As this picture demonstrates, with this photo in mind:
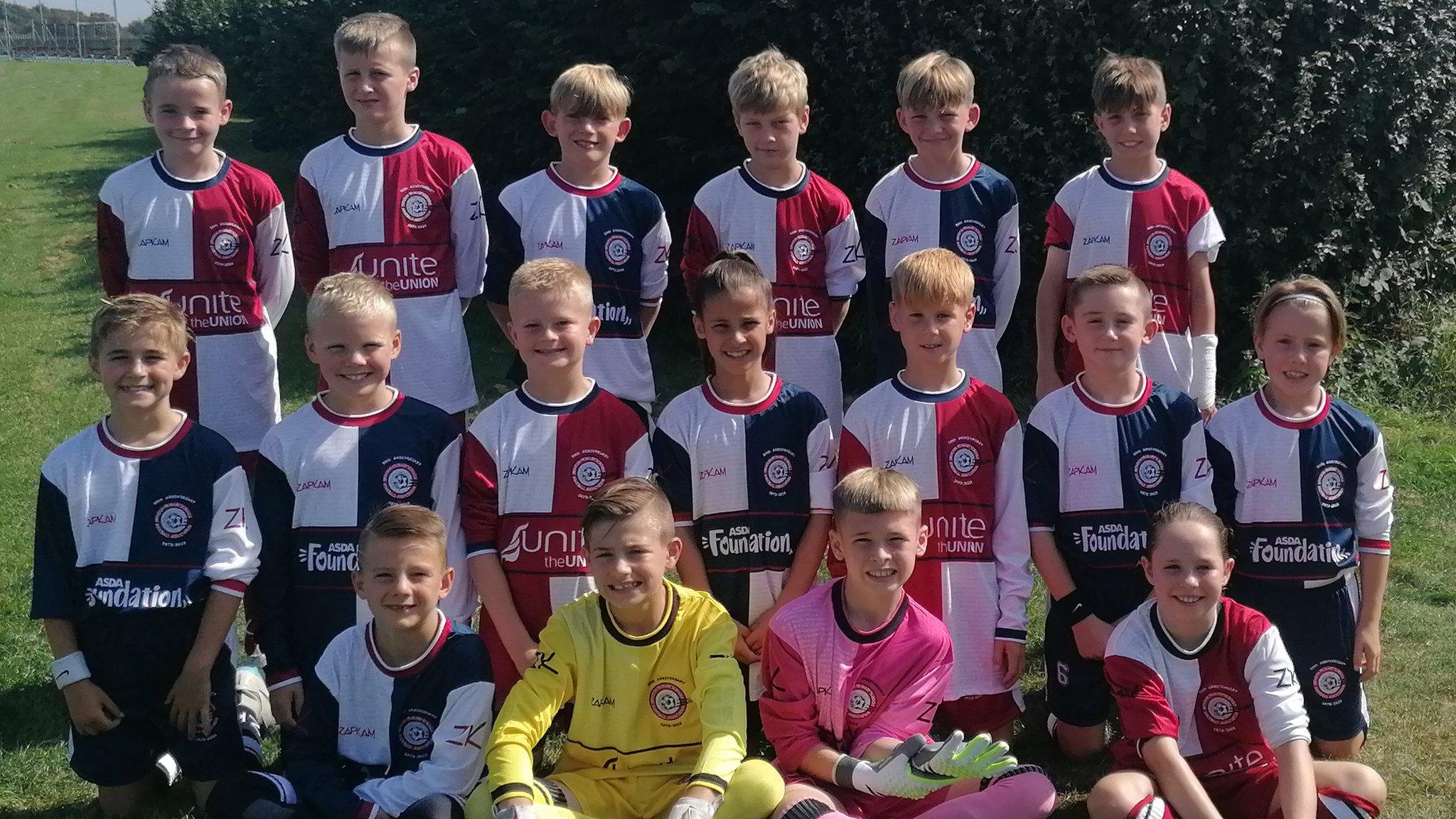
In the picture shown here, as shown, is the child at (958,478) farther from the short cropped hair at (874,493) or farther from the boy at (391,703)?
the boy at (391,703)

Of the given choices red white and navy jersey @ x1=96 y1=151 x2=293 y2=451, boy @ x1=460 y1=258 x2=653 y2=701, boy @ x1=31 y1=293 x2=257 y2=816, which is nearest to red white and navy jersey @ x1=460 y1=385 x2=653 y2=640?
boy @ x1=460 y1=258 x2=653 y2=701

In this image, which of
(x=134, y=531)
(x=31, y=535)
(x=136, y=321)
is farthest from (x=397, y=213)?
(x=31, y=535)

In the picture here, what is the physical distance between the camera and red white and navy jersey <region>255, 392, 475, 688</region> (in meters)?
4.18

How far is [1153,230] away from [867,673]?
2109 mm

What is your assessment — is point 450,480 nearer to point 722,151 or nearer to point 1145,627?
point 1145,627

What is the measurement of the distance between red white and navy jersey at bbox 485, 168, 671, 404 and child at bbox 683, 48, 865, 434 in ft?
0.69

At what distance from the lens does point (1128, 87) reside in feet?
16.2

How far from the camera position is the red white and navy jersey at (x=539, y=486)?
431cm

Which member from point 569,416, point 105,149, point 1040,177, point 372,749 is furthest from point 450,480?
point 105,149

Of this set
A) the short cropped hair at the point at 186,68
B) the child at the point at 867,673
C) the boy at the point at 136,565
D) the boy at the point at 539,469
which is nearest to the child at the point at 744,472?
the boy at the point at 539,469

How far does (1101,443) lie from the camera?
438cm

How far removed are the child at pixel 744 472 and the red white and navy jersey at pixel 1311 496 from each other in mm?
1316

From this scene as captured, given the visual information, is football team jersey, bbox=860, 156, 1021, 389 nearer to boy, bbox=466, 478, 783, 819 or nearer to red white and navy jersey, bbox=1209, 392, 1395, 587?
red white and navy jersey, bbox=1209, 392, 1395, 587

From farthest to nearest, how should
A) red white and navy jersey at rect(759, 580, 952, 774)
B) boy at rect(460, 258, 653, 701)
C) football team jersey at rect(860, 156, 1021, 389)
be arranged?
football team jersey at rect(860, 156, 1021, 389), boy at rect(460, 258, 653, 701), red white and navy jersey at rect(759, 580, 952, 774)
